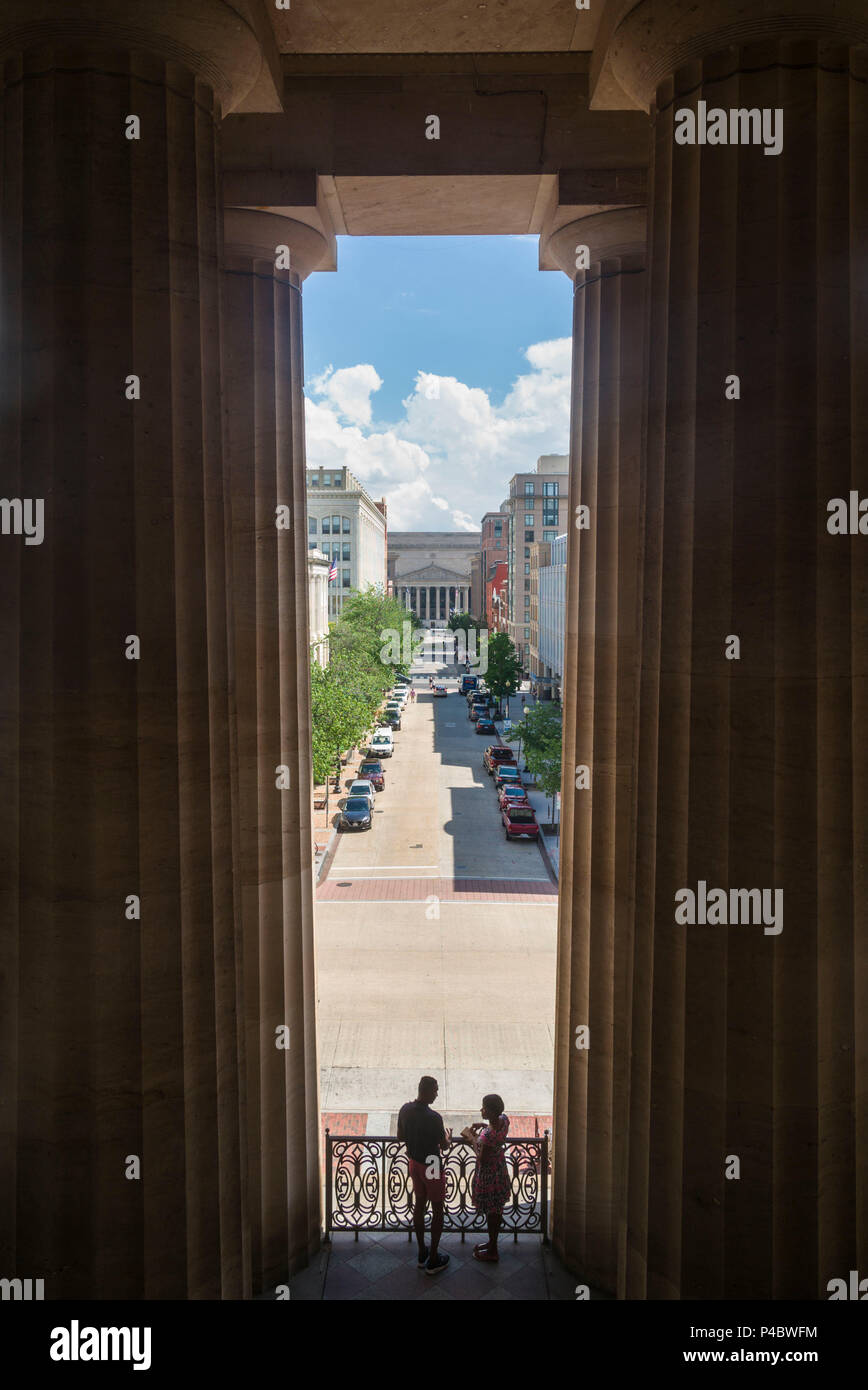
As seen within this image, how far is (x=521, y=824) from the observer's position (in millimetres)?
35406

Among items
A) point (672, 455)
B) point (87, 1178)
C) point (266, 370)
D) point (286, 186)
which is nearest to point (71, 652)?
point (87, 1178)

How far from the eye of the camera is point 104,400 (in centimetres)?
519

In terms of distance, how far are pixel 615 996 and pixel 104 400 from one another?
21.7 ft

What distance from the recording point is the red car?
36.9 meters

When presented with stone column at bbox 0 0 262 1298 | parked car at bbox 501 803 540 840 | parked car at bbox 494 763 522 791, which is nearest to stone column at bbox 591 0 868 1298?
stone column at bbox 0 0 262 1298

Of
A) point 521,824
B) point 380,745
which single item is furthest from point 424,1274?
point 380,745

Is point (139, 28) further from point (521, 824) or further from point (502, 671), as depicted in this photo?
point (502, 671)

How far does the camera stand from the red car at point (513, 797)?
121 feet

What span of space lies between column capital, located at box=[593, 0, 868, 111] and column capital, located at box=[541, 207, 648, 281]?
2280 mm

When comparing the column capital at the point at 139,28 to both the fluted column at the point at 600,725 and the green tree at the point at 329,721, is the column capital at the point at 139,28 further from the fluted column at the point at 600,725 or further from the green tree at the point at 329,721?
the green tree at the point at 329,721

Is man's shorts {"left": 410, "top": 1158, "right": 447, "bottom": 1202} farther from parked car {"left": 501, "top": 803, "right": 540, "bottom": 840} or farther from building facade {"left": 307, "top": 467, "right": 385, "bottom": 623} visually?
building facade {"left": 307, "top": 467, "right": 385, "bottom": 623}

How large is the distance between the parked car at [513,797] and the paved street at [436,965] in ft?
3.62

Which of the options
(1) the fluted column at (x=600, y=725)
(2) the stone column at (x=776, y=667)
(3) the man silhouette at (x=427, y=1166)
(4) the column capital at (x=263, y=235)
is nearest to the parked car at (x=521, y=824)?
(1) the fluted column at (x=600, y=725)

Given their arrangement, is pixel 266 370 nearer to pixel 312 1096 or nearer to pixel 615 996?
pixel 615 996
